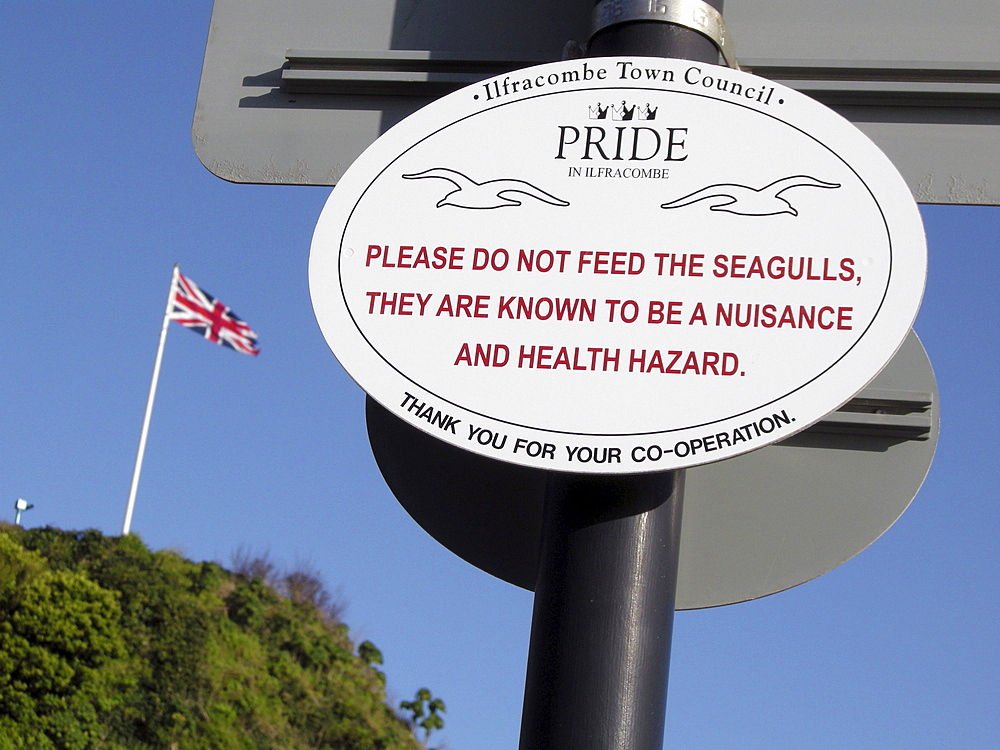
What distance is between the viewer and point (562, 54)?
1551 millimetres

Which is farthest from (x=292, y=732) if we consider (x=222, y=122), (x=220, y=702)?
(x=222, y=122)

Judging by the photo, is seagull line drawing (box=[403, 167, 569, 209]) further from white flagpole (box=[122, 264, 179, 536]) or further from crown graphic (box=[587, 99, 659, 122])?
white flagpole (box=[122, 264, 179, 536])

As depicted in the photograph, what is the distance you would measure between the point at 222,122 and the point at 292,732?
21394mm

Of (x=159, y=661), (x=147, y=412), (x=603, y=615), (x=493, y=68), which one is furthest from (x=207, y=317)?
(x=603, y=615)

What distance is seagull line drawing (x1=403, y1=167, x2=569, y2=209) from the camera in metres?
1.30

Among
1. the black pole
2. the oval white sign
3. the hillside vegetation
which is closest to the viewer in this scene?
the black pole

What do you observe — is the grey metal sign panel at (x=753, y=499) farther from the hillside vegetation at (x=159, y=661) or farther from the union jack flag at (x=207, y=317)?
the union jack flag at (x=207, y=317)

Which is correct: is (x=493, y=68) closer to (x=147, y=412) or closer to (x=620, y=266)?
(x=620, y=266)

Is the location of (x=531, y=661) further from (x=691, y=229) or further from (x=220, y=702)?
(x=220, y=702)

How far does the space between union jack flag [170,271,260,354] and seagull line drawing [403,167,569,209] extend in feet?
70.4

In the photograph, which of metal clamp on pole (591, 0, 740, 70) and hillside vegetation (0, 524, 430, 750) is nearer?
metal clamp on pole (591, 0, 740, 70)

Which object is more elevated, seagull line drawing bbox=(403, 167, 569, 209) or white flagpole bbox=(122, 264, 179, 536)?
white flagpole bbox=(122, 264, 179, 536)

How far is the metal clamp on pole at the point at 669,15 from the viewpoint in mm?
1357

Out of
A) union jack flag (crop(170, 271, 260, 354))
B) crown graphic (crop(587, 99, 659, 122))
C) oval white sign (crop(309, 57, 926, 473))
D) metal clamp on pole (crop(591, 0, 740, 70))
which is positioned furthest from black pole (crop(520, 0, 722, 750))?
union jack flag (crop(170, 271, 260, 354))
